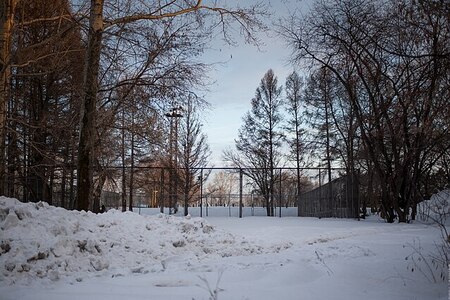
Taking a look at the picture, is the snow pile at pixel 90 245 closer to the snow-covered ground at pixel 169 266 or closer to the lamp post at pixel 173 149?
the snow-covered ground at pixel 169 266

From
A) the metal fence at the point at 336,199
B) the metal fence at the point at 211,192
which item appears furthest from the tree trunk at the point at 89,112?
the metal fence at the point at 336,199

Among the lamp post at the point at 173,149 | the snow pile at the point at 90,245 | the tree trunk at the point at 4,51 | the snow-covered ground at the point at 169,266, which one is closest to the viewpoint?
the snow-covered ground at the point at 169,266

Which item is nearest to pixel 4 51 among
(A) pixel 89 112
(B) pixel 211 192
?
(A) pixel 89 112

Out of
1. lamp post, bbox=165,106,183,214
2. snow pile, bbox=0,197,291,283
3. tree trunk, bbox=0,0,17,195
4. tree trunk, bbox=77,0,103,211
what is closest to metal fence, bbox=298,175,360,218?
lamp post, bbox=165,106,183,214

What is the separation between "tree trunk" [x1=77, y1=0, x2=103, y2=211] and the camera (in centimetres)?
994

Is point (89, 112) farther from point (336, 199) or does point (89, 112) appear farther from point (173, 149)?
point (336, 199)

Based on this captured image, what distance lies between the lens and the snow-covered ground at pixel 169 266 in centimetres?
443

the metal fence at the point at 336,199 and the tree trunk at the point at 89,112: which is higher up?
the tree trunk at the point at 89,112

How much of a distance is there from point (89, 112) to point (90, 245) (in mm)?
4758

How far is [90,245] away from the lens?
20.9 ft

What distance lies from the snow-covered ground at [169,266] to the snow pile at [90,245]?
1 centimetres

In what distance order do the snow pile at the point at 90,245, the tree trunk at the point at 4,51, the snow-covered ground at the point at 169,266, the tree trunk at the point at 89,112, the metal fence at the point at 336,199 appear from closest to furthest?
the snow-covered ground at the point at 169,266 → the snow pile at the point at 90,245 → the tree trunk at the point at 4,51 → the tree trunk at the point at 89,112 → the metal fence at the point at 336,199

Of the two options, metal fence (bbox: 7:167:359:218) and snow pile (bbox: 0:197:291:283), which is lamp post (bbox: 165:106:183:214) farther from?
snow pile (bbox: 0:197:291:283)

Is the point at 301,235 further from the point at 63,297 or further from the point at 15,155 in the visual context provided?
the point at 15,155
